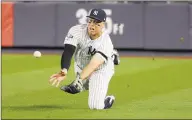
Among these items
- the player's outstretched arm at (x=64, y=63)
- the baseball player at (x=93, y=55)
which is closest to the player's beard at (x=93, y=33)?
the baseball player at (x=93, y=55)

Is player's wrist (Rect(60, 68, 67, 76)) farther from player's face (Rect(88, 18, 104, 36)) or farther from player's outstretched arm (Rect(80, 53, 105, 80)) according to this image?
player's face (Rect(88, 18, 104, 36))

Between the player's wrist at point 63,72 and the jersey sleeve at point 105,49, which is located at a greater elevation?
the jersey sleeve at point 105,49

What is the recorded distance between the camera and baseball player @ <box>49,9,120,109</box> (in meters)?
7.74

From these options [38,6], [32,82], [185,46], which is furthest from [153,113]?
[38,6]

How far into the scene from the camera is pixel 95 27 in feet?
25.9

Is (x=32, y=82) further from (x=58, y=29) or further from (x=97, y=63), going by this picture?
(x=58, y=29)

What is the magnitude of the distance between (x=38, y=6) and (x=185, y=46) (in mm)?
4579

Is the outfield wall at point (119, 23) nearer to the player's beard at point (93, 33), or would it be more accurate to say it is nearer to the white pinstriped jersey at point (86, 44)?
the white pinstriped jersey at point (86, 44)

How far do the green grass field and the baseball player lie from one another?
270mm

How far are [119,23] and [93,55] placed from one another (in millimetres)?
10124

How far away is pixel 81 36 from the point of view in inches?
317

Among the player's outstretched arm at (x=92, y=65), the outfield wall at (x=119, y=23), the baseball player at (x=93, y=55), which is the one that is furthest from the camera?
the outfield wall at (x=119, y=23)

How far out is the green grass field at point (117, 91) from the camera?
7613 millimetres

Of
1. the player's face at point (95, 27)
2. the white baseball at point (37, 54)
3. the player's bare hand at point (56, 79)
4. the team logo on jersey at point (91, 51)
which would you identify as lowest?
the white baseball at point (37, 54)
